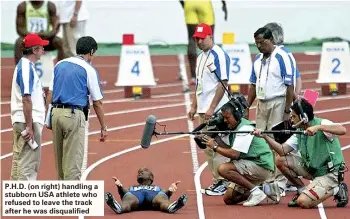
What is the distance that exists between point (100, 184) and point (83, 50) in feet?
4.71

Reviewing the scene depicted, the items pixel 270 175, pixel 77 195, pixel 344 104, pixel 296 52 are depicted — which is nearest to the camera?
pixel 77 195

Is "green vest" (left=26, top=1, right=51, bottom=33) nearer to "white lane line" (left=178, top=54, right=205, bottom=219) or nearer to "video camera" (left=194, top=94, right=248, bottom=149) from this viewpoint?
"white lane line" (left=178, top=54, right=205, bottom=219)

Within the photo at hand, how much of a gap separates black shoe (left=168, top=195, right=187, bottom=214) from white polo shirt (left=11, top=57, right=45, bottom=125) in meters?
1.68

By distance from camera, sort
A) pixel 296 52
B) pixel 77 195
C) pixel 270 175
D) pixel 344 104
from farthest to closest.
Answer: pixel 296 52, pixel 344 104, pixel 270 175, pixel 77 195

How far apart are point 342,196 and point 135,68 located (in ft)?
27.7

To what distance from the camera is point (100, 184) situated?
15.1 meters

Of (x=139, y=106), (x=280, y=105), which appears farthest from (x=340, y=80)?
(x=280, y=105)

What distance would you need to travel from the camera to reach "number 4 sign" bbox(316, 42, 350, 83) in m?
23.2

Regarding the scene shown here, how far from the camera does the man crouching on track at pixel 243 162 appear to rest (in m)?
15.2

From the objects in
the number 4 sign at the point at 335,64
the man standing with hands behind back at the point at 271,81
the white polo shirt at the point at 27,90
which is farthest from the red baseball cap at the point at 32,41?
the number 4 sign at the point at 335,64

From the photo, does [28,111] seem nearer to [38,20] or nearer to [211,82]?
[211,82]

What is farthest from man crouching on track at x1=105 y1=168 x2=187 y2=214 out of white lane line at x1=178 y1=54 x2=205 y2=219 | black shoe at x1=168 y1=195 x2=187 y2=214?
white lane line at x1=178 y1=54 x2=205 y2=219

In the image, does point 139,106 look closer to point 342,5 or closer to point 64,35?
point 64,35

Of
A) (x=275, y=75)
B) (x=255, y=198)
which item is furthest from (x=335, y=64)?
(x=255, y=198)
